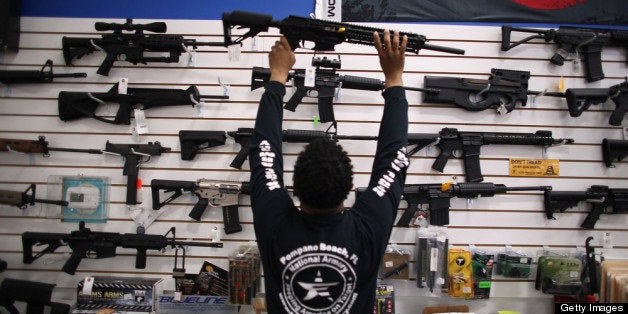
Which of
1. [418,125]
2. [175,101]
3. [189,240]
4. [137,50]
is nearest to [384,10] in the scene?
[418,125]

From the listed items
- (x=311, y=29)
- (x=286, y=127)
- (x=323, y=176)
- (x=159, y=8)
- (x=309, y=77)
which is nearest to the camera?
(x=323, y=176)

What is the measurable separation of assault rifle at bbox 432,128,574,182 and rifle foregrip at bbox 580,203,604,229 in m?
0.67

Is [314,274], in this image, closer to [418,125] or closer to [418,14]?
[418,125]

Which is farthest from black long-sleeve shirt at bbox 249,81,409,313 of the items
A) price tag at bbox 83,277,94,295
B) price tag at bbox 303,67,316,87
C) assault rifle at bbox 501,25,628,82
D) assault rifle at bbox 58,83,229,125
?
assault rifle at bbox 501,25,628,82

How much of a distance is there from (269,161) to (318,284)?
55 centimetres

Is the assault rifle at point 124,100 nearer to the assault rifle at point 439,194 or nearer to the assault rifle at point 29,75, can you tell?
the assault rifle at point 29,75

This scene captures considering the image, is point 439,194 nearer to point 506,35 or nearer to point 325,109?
point 325,109

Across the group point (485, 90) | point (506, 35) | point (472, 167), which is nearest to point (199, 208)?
point (472, 167)

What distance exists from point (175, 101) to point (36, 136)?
4.93 ft

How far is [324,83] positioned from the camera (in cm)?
316

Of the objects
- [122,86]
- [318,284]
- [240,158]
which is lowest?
[318,284]

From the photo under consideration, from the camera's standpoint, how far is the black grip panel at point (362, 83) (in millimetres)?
3158

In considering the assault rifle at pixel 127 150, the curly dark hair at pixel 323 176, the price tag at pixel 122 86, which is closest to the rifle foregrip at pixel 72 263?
the assault rifle at pixel 127 150

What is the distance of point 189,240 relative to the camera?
3.34m
